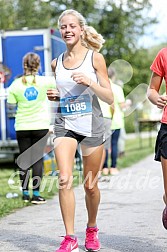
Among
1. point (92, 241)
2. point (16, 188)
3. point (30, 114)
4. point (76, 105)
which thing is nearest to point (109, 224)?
point (92, 241)

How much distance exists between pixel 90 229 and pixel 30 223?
1.74 m

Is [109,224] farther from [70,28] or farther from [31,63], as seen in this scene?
[31,63]

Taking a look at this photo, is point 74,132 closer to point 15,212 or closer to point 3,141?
point 15,212

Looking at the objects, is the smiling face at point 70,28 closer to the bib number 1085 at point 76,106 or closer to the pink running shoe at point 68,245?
the bib number 1085 at point 76,106

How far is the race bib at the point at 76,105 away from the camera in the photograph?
577 centimetres

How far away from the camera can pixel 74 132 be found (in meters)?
5.77

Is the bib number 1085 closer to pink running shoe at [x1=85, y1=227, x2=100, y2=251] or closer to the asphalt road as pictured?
pink running shoe at [x1=85, y1=227, x2=100, y2=251]

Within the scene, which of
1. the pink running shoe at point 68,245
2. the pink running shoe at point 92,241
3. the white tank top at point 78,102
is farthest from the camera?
the pink running shoe at point 92,241

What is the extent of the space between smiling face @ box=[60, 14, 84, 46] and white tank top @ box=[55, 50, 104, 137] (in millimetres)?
175

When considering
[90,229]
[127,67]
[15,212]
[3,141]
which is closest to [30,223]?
[15,212]

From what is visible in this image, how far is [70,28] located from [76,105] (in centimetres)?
64

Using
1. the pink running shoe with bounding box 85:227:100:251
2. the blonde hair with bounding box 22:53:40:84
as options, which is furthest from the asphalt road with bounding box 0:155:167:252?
the blonde hair with bounding box 22:53:40:84

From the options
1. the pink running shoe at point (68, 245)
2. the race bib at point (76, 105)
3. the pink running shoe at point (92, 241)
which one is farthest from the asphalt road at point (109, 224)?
the race bib at point (76, 105)

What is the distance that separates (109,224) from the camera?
24.3ft
